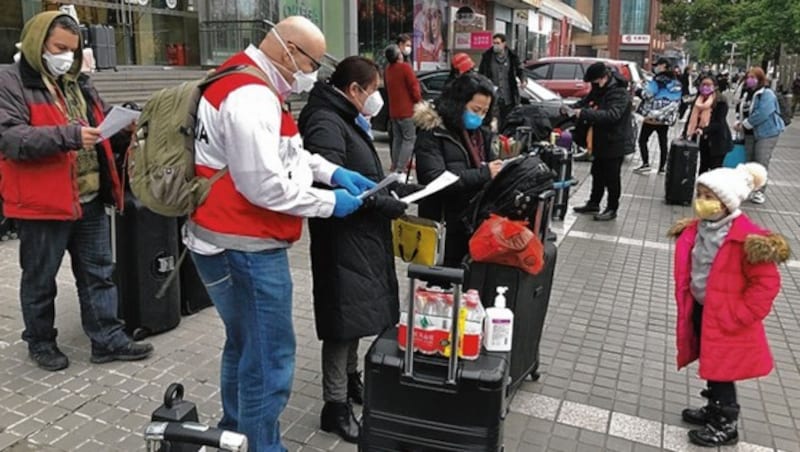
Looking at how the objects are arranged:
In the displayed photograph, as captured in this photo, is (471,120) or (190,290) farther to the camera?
(190,290)

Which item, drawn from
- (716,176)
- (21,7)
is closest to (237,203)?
(716,176)

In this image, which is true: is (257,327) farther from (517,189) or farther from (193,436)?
(517,189)

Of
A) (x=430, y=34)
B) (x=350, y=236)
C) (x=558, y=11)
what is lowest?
(x=350, y=236)

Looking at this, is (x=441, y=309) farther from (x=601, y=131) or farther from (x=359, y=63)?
(x=601, y=131)

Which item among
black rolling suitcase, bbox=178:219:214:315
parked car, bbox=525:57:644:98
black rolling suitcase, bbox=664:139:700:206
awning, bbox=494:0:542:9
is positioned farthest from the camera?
awning, bbox=494:0:542:9

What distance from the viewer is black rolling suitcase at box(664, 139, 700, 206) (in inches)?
348

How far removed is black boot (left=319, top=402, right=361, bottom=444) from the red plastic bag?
0.94 meters

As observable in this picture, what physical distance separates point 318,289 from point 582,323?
Answer: 2.58 metres

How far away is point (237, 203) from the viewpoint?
2410mm

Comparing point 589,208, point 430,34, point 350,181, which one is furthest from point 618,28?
point 350,181

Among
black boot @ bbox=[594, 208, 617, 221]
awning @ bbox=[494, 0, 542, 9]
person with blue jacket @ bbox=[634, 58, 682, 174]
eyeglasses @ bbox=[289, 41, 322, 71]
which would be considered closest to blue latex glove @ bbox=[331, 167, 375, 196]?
eyeglasses @ bbox=[289, 41, 322, 71]

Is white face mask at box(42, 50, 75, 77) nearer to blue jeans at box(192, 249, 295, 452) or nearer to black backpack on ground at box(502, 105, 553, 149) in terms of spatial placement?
blue jeans at box(192, 249, 295, 452)

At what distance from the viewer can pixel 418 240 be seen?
3.23m

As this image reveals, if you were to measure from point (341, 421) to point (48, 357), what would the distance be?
178 centimetres
